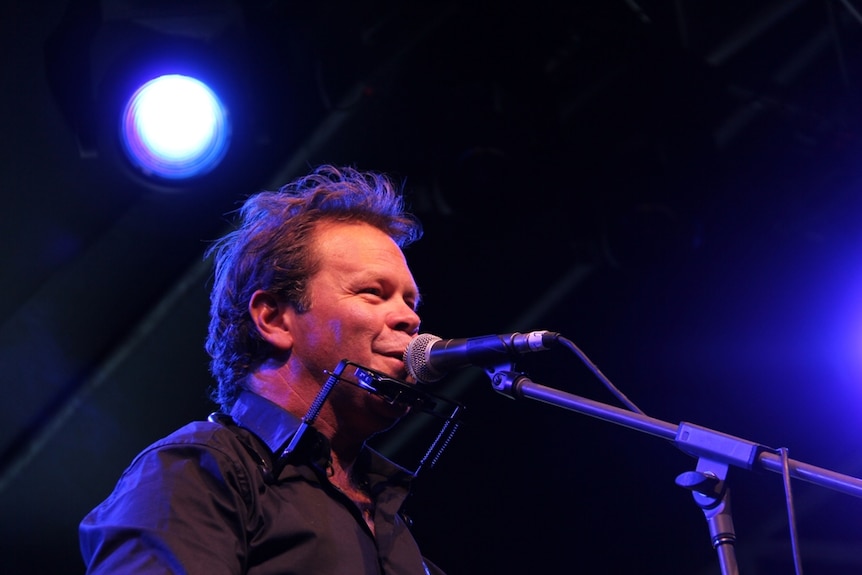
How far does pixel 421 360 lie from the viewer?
2062mm

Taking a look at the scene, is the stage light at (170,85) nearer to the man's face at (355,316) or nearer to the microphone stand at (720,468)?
the man's face at (355,316)

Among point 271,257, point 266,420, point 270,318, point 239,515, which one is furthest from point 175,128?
point 239,515

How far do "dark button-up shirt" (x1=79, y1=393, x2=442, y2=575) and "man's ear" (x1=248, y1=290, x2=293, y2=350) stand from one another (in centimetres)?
19

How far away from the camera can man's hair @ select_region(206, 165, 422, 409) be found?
2561mm

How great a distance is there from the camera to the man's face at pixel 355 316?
229cm

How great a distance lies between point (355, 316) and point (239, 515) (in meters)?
0.65

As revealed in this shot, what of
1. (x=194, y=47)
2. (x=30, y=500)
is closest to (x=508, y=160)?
(x=194, y=47)

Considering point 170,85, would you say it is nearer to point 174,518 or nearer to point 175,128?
point 175,128

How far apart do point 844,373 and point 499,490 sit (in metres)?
1.56

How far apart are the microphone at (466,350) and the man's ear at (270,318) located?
49cm

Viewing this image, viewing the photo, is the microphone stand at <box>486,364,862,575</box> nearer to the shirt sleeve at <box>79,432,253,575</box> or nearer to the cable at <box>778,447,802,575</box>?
the cable at <box>778,447,802,575</box>

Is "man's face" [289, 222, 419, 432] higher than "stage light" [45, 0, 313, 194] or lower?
lower

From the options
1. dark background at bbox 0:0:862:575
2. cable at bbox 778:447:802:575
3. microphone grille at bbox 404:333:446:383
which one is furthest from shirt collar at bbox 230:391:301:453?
dark background at bbox 0:0:862:575

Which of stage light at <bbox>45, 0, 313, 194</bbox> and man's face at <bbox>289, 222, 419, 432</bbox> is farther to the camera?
stage light at <bbox>45, 0, 313, 194</bbox>
